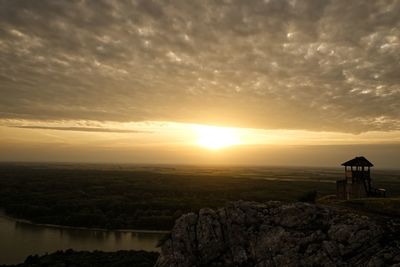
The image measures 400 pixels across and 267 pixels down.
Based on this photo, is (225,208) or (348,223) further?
(225,208)

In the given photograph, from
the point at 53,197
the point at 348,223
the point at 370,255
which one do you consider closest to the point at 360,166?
the point at 348,223

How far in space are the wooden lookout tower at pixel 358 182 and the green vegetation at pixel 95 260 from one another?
23121 millimetres

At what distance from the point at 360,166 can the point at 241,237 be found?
58.6 ft

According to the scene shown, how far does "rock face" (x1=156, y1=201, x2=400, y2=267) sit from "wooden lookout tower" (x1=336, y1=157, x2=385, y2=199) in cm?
1367

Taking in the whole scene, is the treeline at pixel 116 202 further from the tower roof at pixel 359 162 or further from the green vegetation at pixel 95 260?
the tower roof at pixel 359 162

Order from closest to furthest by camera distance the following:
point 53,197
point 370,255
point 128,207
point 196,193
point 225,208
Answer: point 370,255, point 225,208, point 128,207, point 53,197, point 196,193

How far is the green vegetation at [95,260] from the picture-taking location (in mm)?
41906

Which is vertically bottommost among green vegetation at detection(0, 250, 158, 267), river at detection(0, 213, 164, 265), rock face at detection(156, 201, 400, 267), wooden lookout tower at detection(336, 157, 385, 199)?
river at detection(0, 213, 164, 265)

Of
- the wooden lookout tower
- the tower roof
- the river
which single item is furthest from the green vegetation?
the tower roof

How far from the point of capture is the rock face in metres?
20.3

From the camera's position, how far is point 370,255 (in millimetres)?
19562

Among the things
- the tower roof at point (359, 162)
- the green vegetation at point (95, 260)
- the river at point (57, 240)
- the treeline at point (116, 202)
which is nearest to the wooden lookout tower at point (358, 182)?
the tower roof at point (359, 162)

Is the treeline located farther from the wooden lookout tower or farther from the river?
the wooden lookout tower

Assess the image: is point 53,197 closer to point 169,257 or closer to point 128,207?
point 128,207
